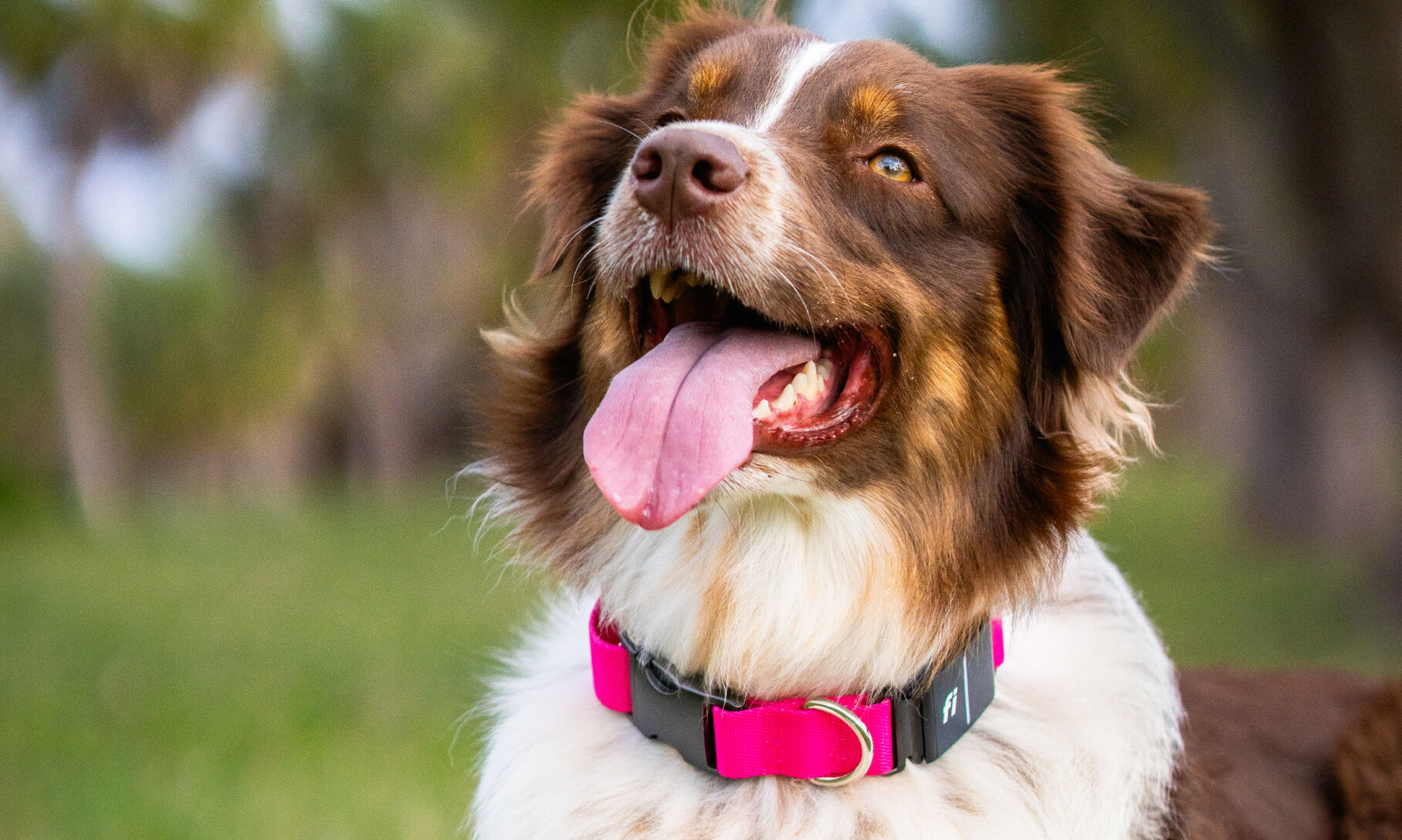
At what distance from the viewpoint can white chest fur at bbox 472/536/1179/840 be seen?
267 cm

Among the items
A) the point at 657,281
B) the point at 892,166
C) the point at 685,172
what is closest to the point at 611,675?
the point at 657,281

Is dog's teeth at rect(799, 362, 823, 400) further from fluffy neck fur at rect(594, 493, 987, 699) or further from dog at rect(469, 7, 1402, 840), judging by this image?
fluffy neck fur at rect(594, 493, 987, 699)

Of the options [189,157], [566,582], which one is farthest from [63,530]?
[566,582]

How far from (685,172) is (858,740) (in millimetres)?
1293

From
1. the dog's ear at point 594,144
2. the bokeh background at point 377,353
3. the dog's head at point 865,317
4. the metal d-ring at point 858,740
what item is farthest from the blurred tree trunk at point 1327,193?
the metal d-ring at point 858,740

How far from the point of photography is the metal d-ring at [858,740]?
266cm

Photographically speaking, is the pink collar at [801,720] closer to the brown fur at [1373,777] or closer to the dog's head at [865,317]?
the dog's head at [865,317]

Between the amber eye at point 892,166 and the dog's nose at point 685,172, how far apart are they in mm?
426

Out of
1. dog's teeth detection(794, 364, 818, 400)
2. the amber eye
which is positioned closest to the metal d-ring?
dog's teeth detection(794, 364, 818, 400)

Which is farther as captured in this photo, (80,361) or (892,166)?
(80,361)

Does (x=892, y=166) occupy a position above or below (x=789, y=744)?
above

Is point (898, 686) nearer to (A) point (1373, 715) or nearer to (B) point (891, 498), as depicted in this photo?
(B) point (891, 498)

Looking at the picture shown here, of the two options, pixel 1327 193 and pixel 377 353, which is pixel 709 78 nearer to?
pixel 1327 193

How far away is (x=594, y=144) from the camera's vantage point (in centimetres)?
365
